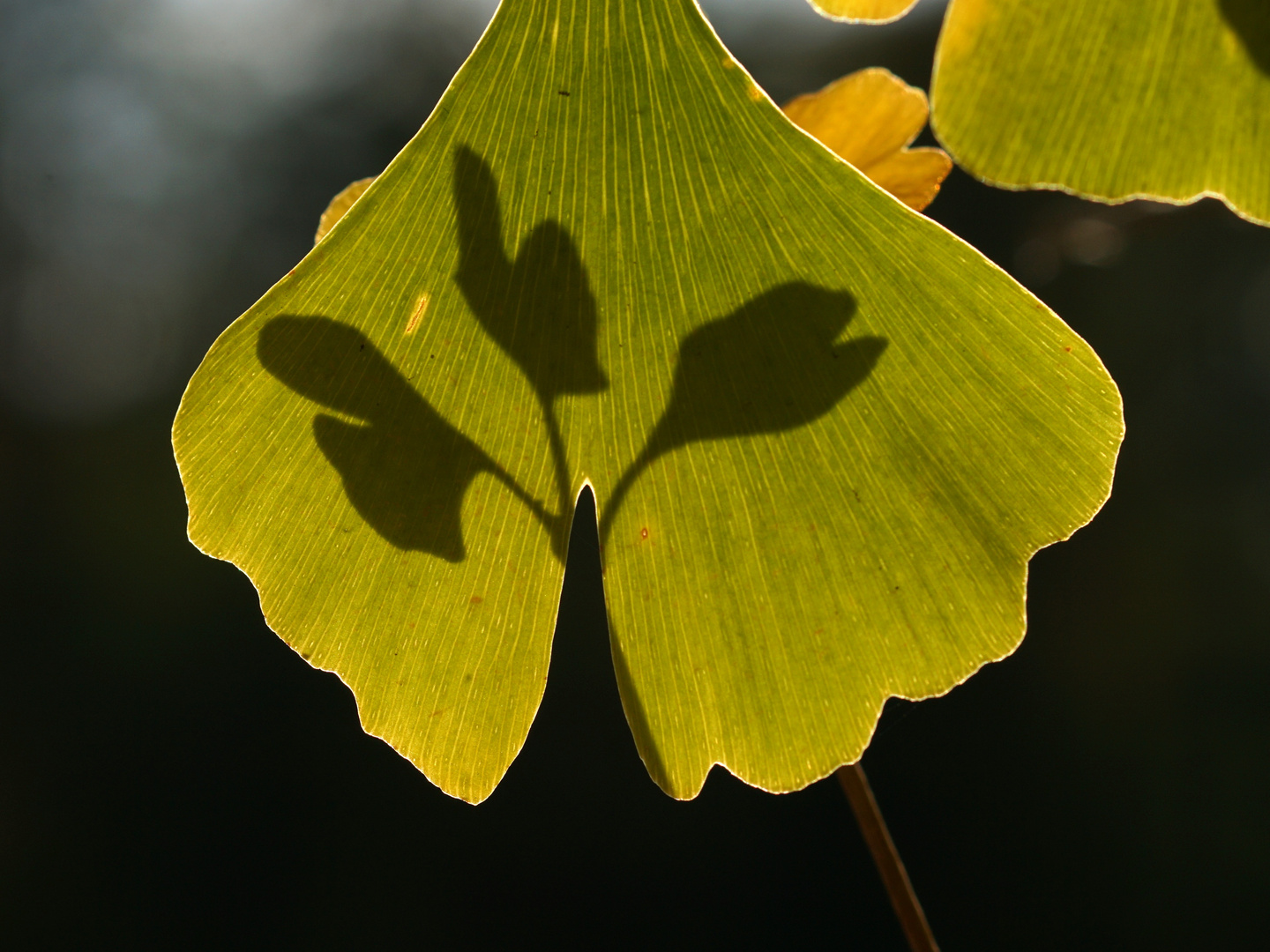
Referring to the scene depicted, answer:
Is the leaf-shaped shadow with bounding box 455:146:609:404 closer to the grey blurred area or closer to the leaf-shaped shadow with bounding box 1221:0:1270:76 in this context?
the leaf-shaped shadow with bounding box 1221:0:1270:76

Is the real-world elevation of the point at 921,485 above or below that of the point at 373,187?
below

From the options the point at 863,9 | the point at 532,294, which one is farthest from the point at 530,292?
the point at 863,9

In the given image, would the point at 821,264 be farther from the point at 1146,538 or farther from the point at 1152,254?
the point at 1152,254

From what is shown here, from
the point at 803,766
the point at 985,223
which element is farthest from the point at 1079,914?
the point at 803,766

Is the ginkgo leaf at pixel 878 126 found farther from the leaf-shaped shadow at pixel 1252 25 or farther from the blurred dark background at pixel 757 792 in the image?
the blurred dark background at pixel 757 792

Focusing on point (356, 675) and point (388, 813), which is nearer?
point (356, 675)

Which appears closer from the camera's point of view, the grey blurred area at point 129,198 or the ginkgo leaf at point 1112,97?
the ginkgo leaf at point 1112,97

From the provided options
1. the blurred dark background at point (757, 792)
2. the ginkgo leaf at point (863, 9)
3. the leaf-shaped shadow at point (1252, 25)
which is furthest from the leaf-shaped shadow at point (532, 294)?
the blurred dark background at point (757, 792)
